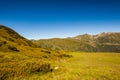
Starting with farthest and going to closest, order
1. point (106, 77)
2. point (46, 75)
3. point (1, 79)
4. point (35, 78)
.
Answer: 1. point (106, 77)
2. point (46, 75)
3. point (35, 78)
4. point (1, 79)

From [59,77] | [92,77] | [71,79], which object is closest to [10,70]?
[59,77]

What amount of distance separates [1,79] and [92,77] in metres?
13.7

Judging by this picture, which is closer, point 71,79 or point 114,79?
point 71,79

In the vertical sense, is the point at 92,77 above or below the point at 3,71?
below

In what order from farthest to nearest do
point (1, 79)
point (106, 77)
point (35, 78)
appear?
point (106, 77), point (35, 78), point (1, 79)

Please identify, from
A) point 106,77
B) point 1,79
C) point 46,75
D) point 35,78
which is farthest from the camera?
point 106,77

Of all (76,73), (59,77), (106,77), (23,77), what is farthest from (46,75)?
(106,77)

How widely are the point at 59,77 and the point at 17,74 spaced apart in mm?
6237

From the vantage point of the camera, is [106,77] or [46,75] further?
[106,77]

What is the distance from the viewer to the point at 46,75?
2258 centimetres

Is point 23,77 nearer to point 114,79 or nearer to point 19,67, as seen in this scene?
point 19,67

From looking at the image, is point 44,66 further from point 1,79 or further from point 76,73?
point 1,79

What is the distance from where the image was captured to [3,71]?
1970cm

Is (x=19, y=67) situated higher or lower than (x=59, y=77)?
higher
